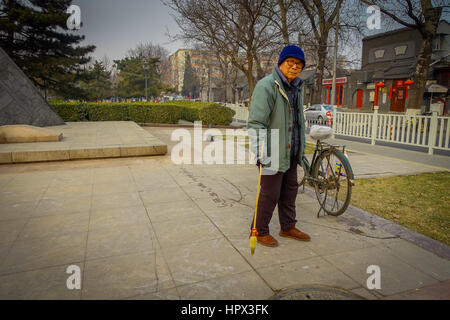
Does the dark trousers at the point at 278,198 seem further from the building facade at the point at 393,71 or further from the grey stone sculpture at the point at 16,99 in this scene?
the building facade at the point at 393,71

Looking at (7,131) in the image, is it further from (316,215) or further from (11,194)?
(316,215)

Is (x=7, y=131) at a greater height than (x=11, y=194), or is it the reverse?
(x=7, y=131)

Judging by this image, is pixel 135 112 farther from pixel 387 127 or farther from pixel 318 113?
pixel 318 113

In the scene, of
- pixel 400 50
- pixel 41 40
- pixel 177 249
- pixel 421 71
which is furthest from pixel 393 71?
pixel 177 249

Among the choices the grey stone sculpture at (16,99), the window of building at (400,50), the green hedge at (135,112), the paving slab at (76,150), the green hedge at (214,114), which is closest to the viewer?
the paving slab at (76,150)

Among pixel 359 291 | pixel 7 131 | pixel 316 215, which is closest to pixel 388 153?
pixel 316 215

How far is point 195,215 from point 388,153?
743cm

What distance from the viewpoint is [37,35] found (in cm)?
2089

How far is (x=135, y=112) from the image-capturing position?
57.6 ft

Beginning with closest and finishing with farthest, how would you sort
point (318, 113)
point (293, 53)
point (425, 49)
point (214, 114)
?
point (293, 53), point (425, 49), point (214, 114), point (318, 113)

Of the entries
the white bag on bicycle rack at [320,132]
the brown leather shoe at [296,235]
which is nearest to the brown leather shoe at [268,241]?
the brown leather shoe at [296,235]

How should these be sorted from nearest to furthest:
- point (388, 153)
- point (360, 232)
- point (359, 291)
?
point (359, 291), point (360, 232), point (388, 153)

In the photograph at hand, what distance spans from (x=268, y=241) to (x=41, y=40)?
23276 mm

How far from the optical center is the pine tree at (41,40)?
63.4 feet
